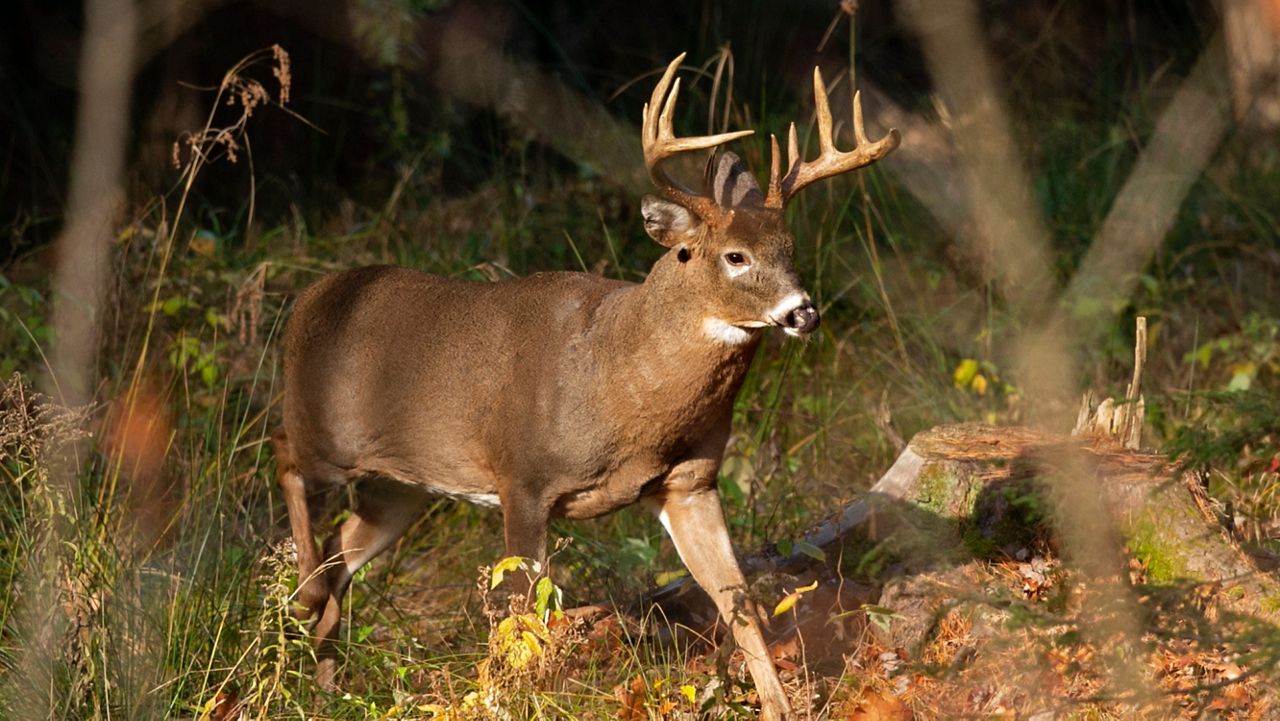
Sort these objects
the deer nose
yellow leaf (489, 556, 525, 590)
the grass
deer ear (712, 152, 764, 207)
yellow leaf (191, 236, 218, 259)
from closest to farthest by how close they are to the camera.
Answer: yellow leaf (489, 556, 525, 590), the grass, the deer nose, deer ear (712, 152, 764, 207), yellow leaf (191, 236, 218, 259)

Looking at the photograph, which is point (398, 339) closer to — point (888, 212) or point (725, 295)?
point (725, 295)

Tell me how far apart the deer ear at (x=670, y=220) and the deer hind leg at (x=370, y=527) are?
4.24 ft

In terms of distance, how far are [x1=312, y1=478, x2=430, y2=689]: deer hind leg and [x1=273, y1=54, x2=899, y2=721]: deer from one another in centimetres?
3

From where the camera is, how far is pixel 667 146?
434cm

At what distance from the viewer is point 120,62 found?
2385mm

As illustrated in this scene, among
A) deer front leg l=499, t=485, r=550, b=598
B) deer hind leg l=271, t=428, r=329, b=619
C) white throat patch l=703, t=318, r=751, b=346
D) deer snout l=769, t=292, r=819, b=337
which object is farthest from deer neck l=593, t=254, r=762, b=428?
deer hind leg l=271, t=428, r=329, b=619

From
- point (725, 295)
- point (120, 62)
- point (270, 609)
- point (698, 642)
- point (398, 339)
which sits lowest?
point (698, 642)

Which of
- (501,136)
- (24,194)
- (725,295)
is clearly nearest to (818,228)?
(501,136)

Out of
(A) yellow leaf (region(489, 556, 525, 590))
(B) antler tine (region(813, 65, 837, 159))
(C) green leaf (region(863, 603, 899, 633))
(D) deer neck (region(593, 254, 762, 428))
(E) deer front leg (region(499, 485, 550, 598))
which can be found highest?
(B) antler tine (region(813, 65, 837, 159))

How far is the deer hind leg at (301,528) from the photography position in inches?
207

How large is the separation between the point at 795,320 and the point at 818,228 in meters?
3.21

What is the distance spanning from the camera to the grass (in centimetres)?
413

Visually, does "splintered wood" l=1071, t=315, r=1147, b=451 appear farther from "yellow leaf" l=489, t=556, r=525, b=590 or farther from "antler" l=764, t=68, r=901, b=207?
"yellow leaf" l=489, t=556, r=525, b=590

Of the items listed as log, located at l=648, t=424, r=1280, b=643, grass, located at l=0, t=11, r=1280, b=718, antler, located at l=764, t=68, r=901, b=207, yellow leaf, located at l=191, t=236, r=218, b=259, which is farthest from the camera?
yellow leaf, located at l=191, t=236, r=218, b=259
